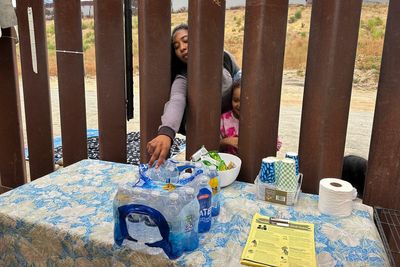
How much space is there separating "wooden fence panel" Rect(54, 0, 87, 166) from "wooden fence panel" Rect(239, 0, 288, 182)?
99 cm

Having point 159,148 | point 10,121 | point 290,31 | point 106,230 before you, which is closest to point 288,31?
point 290,31

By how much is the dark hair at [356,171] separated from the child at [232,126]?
60 centimetres

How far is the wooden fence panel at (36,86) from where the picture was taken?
1.90m

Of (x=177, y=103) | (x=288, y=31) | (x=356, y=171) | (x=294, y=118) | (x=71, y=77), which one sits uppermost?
(x=288, y=31)

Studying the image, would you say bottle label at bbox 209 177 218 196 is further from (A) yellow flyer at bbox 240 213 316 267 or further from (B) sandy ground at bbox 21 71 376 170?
(B) sandy ground at bbox 21 71 376 170

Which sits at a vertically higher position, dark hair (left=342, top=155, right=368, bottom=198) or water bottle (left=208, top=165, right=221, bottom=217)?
water bottle (left=208, top=165, right=221, bottom=217)

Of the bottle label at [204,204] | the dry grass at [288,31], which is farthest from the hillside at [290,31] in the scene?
the bottle label at [204,204]

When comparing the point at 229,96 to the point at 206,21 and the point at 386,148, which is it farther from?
the point at 386,148

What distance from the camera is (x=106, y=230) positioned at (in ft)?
3.40

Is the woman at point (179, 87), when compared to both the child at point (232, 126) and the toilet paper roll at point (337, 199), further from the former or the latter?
the toilet paper roll at point (337, 199)

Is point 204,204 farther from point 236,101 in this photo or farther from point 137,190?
point 236,101

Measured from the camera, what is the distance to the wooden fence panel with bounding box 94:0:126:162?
1.71 metres

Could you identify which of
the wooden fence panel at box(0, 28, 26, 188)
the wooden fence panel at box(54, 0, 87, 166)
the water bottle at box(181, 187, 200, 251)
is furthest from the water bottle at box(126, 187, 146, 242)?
the wooden fence panel at box(0, 28, 26, 188)

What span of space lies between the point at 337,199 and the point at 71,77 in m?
1.56
